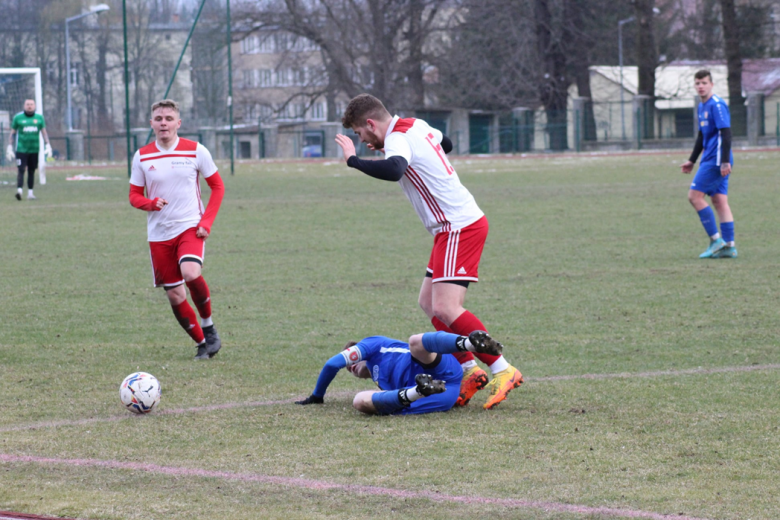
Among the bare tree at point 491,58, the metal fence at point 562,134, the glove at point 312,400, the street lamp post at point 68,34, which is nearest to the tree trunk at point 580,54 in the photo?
the metal fence at point 562,134

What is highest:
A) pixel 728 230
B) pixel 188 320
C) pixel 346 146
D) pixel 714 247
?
pixel 346 146

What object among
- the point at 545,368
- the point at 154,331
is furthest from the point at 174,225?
the point at 545,368

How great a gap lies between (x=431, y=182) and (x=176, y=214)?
2329mm

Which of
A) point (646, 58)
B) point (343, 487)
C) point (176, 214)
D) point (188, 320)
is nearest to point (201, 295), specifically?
point (188, 320)

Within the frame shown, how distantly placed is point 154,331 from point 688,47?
6000 centimetres

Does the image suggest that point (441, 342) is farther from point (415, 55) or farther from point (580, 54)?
point (580, 54)

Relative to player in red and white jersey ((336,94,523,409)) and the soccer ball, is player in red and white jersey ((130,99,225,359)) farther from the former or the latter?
player in red and white jersey ((336,94,523,409))

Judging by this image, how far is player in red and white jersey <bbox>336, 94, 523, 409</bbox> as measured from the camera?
537cm

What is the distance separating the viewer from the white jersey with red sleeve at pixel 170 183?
6957mm

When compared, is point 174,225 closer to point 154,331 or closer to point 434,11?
point 154,331

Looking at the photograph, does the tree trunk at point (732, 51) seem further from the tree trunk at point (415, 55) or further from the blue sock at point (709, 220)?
the blue sock at point (709, 220)

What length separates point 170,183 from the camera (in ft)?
22.9

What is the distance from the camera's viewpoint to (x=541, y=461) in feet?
14.2

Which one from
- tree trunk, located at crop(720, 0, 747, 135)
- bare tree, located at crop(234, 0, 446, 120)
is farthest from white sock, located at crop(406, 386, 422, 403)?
bare tree, located at crop(234, 0, 446, 120)
